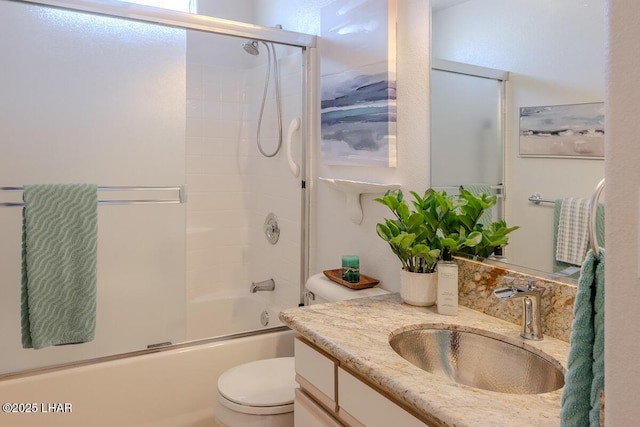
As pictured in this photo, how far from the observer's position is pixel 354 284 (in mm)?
1913

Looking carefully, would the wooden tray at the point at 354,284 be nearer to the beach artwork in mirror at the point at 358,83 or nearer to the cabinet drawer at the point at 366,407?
the beach artwork in mirror at the point at 358,83

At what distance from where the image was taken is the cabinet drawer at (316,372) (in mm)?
1301

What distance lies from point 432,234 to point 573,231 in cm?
43

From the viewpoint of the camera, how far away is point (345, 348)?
1.21 meters

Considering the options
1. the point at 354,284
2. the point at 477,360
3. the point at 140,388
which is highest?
the point at 354,284

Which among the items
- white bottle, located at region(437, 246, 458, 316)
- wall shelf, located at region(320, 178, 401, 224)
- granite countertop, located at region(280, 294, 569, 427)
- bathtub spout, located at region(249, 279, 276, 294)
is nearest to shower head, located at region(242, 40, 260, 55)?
wall shelf, located at region(320, 178, 401, 224)

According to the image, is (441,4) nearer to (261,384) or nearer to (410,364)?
(410,364)

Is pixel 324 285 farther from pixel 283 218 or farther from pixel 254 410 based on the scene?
pixel 283 218

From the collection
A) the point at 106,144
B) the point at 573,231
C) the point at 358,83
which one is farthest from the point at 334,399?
the point at 106,144

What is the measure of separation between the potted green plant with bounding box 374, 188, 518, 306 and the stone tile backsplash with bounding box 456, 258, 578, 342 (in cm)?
7

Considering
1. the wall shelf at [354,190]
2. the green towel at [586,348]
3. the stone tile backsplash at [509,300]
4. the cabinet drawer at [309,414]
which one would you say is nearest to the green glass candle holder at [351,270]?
the wall shelf at [354,190]

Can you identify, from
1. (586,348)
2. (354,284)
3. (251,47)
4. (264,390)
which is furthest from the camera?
(251,47)

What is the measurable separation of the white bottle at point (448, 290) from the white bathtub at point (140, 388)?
117 centimetres

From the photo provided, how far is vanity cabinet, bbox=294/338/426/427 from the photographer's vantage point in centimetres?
109
